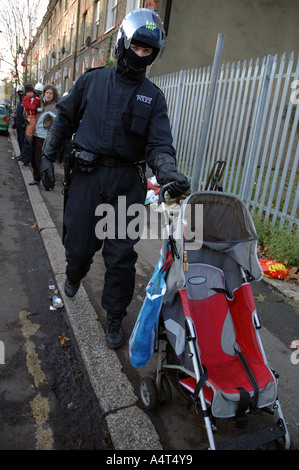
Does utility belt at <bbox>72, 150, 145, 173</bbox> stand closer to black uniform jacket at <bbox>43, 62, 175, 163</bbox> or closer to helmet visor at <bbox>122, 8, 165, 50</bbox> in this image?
black uniform jacket at <bbox>43, 62, 175, 163</bbox>

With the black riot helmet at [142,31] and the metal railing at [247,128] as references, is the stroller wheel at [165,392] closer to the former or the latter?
the black riot helmet at [142,31]

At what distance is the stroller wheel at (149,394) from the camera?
2.05 metres

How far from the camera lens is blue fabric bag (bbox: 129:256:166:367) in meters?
1.87

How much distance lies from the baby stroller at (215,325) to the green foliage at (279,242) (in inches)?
93.2

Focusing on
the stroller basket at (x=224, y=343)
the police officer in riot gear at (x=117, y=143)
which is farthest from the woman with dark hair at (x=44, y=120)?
the stroller basket at (x=224, y=343)

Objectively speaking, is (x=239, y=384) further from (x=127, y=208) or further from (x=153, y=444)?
(x=127, y=208)

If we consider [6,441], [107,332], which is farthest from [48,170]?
[6,441]

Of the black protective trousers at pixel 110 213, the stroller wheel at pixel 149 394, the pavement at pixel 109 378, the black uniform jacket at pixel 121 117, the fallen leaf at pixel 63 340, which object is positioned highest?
the black uniform jacket at pixel 121 117

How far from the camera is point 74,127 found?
2.81m

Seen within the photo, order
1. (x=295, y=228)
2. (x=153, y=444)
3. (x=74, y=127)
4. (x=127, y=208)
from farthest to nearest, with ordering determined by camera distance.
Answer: (x=295, y=228) → (x=74, y=127) → (x=127, y=208) → (x=153, y=444)

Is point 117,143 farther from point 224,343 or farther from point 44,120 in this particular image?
point 44,120

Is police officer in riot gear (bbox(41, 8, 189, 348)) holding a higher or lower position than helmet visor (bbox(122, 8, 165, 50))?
lower

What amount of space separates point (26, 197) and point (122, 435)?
19.9 feet

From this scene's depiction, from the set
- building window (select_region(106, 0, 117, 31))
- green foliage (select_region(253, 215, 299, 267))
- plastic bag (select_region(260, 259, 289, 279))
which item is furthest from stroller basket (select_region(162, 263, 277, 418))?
building window (select_region(106, 0, 117, 31))
